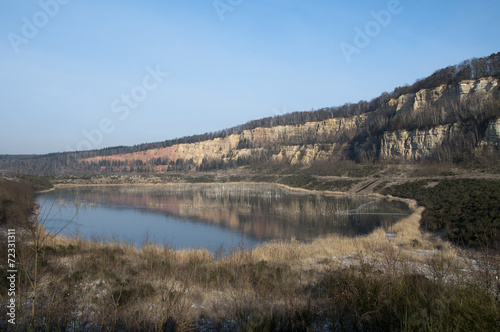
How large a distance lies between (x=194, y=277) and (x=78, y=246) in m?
4.76

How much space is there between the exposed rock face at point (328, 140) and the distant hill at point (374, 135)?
5.4 inches

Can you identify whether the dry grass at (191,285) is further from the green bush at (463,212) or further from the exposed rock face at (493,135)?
the exposed rock face at (493,135)

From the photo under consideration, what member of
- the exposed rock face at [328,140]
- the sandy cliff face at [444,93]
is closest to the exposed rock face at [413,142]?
the exposed rock face at [328,140]

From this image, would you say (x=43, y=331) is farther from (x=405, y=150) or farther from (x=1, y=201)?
(x=405, y=150)

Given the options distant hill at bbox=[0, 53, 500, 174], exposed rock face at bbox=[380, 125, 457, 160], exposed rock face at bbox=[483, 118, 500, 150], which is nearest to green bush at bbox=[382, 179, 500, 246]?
exposed rock face at bbox=[483, 118, 500, 150]

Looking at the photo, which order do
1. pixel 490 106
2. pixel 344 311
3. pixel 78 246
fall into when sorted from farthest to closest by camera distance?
1. pixel 490 106
2. pixel 78 246
3. pixel 344 311

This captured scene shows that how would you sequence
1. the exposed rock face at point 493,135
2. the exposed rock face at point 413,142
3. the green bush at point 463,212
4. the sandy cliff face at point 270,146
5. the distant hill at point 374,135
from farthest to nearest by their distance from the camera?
the sandy cliff face at point 270,146 < the exposed rock face at point 413,142 < the distant hill at point 374,135 < the exposed rock face at point 493,135 < the green bush at point 463,212

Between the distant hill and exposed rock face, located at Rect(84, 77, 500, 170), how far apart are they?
0.45 feet

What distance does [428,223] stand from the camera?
1755 cm

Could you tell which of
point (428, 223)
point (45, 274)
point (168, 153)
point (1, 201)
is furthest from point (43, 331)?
point (168, 153)

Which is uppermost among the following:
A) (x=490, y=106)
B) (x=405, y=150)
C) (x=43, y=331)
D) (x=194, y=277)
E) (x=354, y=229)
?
(x=490, y=106)

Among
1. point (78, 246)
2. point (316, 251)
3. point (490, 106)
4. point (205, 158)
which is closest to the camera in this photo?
point (78, 246)

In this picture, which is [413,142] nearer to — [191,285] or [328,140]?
[328,140]

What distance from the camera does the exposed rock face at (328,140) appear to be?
4525 centimetres
